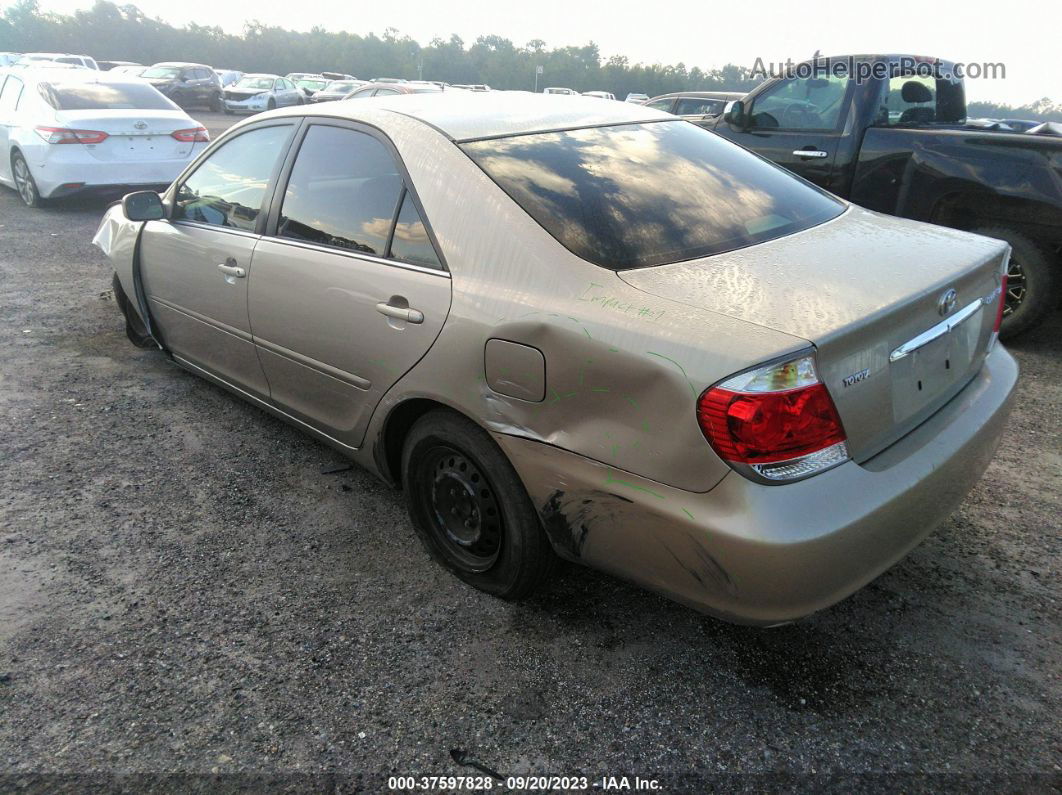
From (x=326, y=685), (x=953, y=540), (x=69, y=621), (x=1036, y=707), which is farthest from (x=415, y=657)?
(x=953, y=540)

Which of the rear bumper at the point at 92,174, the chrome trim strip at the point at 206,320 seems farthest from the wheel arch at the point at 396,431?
the rear bumper at the point at 92,174

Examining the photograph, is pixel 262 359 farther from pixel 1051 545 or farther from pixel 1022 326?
pixel 1022 326

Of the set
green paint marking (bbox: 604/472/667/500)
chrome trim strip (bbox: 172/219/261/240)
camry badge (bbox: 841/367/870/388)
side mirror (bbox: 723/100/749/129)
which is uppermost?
side mirror (bbox: 723/100/749/129)

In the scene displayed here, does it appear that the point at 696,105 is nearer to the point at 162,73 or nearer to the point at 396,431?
the point at 396,431

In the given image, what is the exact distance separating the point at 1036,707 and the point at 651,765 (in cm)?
112

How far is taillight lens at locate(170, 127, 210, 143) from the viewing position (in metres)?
9.23

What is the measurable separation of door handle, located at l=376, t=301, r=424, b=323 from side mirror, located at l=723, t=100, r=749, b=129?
469 centimetres

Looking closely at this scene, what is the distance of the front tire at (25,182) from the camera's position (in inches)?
365

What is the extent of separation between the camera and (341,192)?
116 inches

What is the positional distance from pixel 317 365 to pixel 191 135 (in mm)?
7732

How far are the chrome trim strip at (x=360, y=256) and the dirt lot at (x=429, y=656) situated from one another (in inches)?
42.2

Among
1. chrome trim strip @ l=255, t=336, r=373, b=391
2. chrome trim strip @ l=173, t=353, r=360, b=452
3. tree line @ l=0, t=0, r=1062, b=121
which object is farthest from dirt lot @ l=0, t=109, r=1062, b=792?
tree line @ l=0, t=0, r=1062, b=121

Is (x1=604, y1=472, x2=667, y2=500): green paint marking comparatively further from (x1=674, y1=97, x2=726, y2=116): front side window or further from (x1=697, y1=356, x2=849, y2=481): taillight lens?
(x1=674, y1=97, x2=726, y2=116): front side window

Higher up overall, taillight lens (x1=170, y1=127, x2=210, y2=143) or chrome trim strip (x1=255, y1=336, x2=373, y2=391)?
taillight lens (x1=170, y1=127, x2=210, y2=143)
